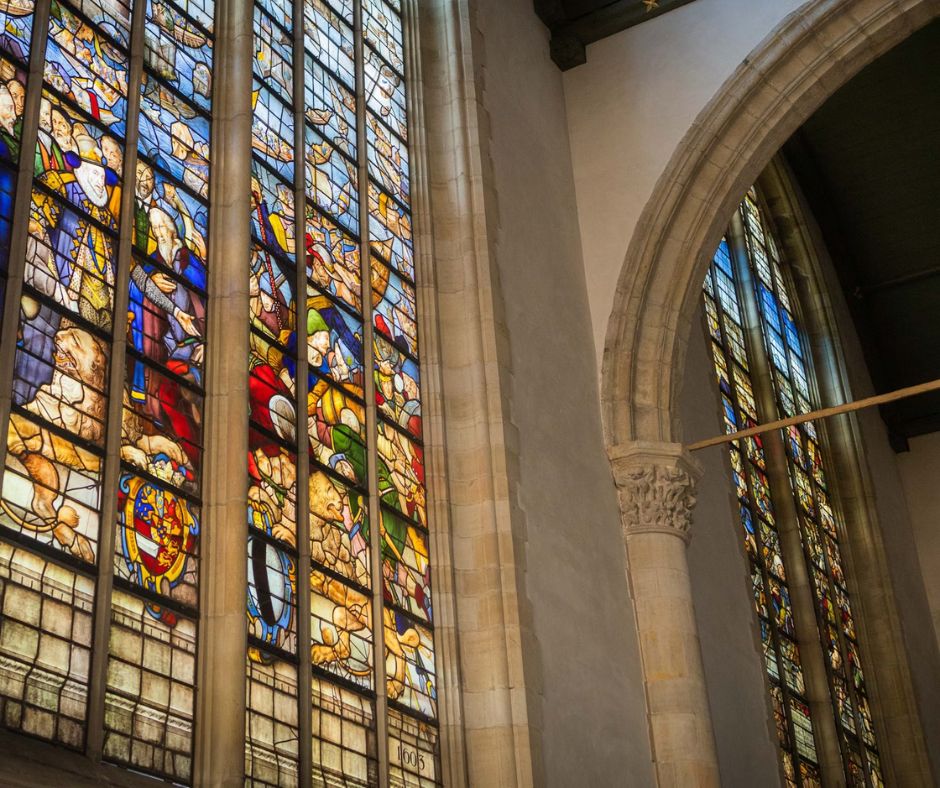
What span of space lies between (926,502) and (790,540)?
4.75m

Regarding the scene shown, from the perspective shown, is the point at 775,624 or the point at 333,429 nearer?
the point at 333,429

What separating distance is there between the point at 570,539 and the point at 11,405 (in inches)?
159

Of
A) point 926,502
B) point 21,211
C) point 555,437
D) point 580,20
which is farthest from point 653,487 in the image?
point 926,502

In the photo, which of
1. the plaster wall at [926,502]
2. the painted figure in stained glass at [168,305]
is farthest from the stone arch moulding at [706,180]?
the plaster wall at [926,502]

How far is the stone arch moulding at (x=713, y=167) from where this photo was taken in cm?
1021

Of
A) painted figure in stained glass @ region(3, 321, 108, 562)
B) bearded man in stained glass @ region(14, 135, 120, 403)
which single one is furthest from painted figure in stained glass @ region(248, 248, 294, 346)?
painted figure in stained glass @ region(3, 321, 108, 562)

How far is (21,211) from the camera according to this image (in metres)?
6.22

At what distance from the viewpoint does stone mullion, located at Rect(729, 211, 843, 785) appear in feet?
41.3

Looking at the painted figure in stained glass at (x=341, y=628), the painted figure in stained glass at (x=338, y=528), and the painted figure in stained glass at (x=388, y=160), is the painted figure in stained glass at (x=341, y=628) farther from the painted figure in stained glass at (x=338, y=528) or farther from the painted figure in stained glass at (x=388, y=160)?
the painted figure in stained glass at (x=388, y=160)

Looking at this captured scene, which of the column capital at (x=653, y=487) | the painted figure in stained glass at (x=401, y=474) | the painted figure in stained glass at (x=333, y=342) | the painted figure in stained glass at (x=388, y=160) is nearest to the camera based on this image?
the painted figure in stained glass at (x=333, y=342)

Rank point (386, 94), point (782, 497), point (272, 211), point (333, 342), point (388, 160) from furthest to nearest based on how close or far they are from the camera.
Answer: point (782, 497)
point (386, 94)
point (388, 160)
point (333, 342)
point (272, 211)

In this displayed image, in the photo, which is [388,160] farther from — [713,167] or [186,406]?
[186,406]

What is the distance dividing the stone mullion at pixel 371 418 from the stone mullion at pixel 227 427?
114 centimetres

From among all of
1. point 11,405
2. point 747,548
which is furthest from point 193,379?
point 747,548
